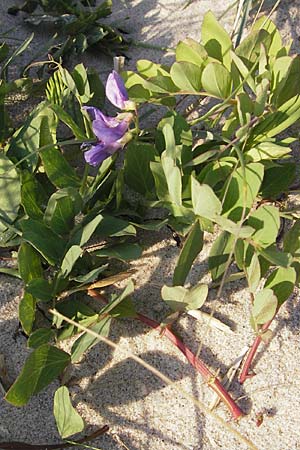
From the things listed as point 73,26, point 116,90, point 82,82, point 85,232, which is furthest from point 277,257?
point 73,26

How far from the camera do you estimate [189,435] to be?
3.91 ft

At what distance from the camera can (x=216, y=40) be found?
4.47 feet

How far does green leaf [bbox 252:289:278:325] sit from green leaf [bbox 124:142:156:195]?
30cm

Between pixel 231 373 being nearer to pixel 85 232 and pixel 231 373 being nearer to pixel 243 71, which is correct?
pixel 85 232

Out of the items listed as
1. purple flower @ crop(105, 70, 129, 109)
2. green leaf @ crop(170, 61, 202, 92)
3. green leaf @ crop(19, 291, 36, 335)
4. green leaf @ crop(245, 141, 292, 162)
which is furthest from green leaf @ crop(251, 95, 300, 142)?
green leaf @ crop(19, 291, 36, 335)

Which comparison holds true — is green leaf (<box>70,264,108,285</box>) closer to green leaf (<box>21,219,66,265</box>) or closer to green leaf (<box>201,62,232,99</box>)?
green leaf (<box>21,219,66,265</box>)

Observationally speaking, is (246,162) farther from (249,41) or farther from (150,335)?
(150,335)

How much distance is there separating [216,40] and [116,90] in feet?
0.72

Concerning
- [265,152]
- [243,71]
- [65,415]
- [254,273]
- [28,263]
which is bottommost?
[65,415]

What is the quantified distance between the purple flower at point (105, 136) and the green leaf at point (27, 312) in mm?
258

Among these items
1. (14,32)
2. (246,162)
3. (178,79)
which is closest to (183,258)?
(246,162)

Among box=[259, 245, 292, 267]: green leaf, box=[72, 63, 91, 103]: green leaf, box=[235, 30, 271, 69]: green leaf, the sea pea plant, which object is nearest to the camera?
box=[259, 245, 292, 267]: green leaf

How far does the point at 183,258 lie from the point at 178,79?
33 cm

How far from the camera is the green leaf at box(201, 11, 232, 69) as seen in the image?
4.44ft
